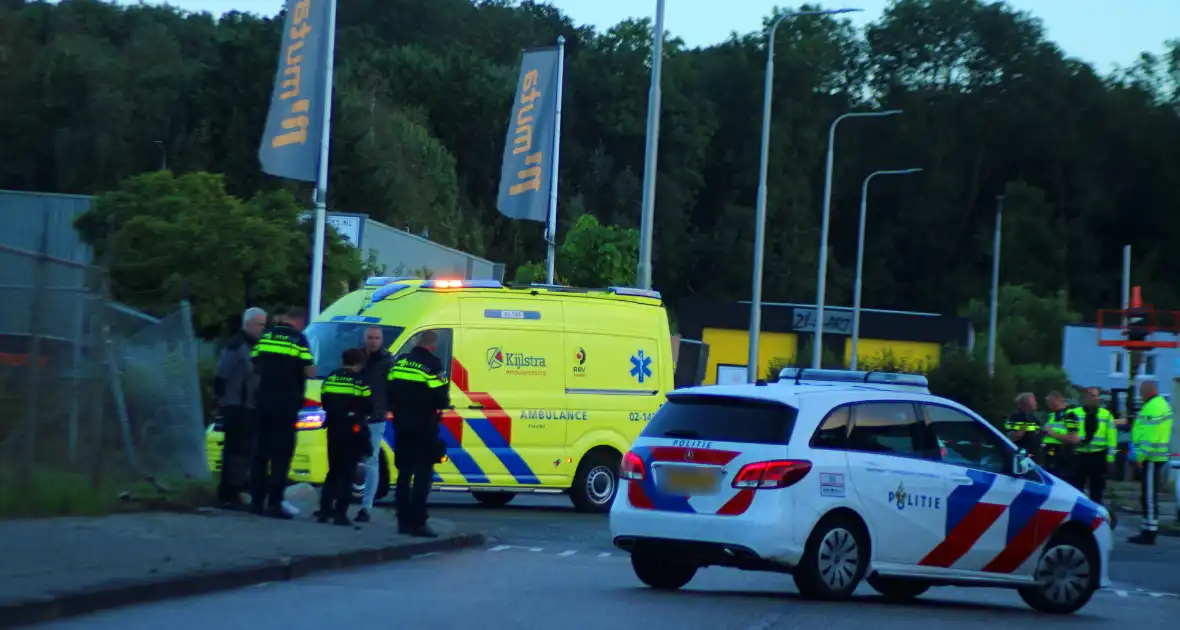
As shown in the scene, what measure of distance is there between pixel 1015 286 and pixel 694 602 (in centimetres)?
7866

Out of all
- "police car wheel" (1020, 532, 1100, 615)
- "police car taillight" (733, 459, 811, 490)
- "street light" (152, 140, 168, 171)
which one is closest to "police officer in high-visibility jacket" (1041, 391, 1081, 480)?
"police car wheel" (1020, 532, 1100, 615)

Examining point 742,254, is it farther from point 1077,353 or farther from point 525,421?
point 525,421

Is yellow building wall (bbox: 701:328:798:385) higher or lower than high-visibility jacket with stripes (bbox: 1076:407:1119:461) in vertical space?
higher

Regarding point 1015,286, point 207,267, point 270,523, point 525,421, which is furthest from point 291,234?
point 1015,286

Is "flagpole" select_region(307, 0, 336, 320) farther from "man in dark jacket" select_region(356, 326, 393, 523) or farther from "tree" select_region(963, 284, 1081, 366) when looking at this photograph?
"tree" select_region(963, 284, 1081, 366)

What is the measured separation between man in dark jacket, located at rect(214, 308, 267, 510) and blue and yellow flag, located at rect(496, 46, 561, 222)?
47.5 ft

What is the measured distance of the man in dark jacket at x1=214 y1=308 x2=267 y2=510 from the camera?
54.3 feet

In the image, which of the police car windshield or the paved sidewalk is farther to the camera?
the police car windshield

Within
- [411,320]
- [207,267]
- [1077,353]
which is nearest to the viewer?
[411,320]

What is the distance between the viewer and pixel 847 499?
1266cm

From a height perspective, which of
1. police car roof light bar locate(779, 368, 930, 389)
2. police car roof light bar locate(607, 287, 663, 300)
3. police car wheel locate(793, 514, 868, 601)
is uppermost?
police car roof light bar locate(607, 287, 663, 300)

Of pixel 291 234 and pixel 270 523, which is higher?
pixel 291 234

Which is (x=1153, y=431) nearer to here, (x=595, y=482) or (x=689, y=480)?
(x=595, y=482)

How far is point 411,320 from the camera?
2066cm
